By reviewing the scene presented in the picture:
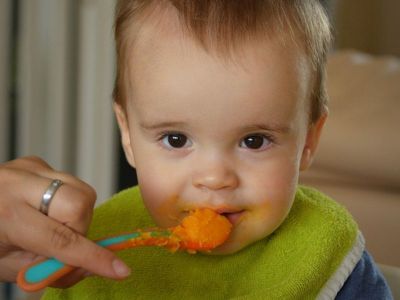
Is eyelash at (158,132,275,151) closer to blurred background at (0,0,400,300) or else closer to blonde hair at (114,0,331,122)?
blonde hair at (114,0,331,122)

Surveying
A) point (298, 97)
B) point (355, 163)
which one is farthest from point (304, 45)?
point (355, 163)

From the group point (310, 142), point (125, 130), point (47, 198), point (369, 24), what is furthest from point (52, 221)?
point (369, 24)

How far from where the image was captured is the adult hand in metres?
0.78

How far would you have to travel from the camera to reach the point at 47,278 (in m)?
0.77

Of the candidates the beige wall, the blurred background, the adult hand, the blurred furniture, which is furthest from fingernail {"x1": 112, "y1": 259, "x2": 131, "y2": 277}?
the beige wall

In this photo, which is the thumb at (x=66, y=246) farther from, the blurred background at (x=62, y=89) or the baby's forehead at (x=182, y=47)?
the blurred background at (x=62, y=89)

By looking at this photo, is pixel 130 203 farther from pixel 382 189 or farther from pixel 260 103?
pixel 382 189

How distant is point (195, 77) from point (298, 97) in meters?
0.14

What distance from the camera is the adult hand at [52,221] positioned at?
0.78m

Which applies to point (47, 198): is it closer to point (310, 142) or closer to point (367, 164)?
point (310, 142)

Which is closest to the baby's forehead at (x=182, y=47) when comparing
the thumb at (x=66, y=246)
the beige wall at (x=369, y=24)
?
the thumb at (x=66, y=246)

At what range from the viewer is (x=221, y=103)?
0.88m

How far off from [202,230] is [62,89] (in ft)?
4.17

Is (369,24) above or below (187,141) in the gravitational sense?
below
